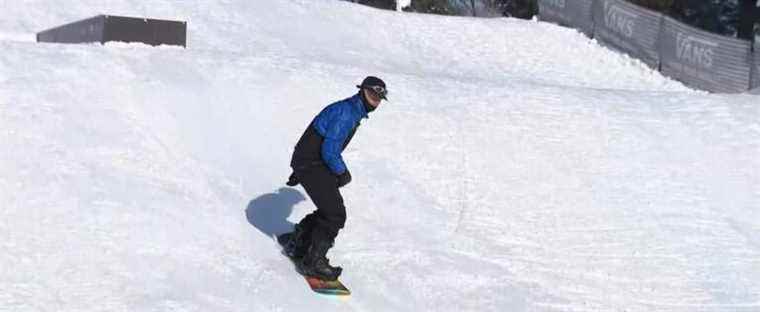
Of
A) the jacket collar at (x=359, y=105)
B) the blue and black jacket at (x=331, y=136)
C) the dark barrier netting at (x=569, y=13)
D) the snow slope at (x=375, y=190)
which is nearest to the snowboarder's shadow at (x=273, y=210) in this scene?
the snow slope at (x=375, y=190)

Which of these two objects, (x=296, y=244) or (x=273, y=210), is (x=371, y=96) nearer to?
(x=296, y=244)

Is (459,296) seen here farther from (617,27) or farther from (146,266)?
(617,27)

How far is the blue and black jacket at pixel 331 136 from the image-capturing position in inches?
379

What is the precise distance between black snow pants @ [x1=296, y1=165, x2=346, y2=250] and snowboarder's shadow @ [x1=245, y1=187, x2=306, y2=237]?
102 cm

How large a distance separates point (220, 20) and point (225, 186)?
12.8 meters

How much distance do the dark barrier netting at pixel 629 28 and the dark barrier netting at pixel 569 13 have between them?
0.30m

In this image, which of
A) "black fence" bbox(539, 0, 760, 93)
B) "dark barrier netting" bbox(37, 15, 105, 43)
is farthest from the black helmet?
"black fence" bbox(539, 0, 760, 93)

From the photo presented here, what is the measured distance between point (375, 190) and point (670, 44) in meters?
12.6

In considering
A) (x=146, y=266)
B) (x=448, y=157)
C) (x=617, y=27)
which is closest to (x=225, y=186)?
(x=146, y=266)

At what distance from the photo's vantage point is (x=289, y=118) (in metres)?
14.2

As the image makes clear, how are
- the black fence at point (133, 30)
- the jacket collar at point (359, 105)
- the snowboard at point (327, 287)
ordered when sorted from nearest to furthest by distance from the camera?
the snowboard at point (327, 287) < the jacket collar at point (359, 105) < the black fence at point (133, 30)

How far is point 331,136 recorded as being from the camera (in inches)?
378

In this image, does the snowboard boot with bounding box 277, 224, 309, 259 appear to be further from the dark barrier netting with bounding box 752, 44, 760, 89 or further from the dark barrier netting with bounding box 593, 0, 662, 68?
the dark barrier netting with bounding box 593, 0, 662, 68

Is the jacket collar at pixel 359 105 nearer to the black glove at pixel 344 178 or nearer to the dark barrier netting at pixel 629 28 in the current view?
the black glove at pixel 344 178
